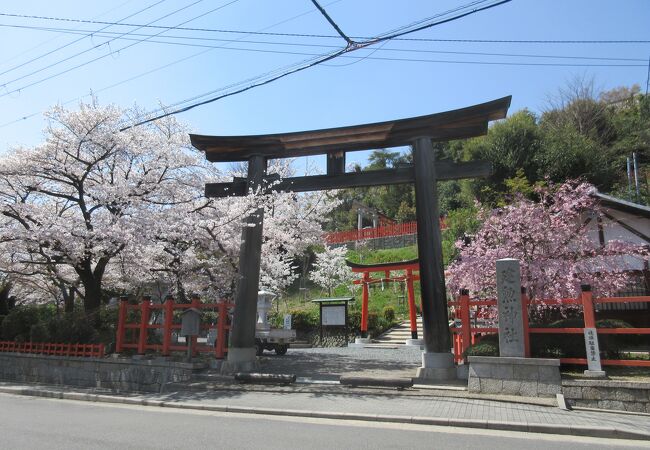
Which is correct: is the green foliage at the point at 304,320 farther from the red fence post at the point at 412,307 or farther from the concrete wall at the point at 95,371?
the concrete wall at the point at 95,371

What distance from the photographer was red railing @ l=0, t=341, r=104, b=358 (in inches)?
548

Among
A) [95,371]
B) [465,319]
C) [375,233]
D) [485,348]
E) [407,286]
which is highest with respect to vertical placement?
[375,233]

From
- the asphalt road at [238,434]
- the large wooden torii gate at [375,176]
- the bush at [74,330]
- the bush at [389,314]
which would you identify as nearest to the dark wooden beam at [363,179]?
the large wooden torii gate at [375,176]

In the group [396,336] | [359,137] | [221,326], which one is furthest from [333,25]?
[396,336]

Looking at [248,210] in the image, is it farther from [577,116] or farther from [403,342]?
[577,116]

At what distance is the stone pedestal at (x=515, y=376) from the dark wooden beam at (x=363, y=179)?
15.7 ft

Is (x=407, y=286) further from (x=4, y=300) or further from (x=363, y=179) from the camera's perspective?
(x=4, y=300)

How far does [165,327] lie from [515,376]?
375 inches

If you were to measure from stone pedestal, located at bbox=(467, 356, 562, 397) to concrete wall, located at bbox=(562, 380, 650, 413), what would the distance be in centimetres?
29

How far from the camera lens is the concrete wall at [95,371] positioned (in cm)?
1236

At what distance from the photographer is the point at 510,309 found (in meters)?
9.52

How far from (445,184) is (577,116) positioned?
11.9 metres

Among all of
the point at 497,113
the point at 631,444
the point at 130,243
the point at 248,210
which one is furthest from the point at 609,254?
the point at 130,243

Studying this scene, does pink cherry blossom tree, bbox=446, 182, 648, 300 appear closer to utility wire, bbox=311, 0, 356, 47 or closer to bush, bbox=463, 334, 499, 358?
bush, bbox=463, 334, 499, 358
